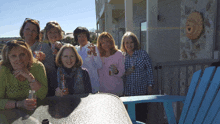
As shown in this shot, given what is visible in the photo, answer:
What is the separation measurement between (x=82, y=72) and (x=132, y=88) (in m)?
1.08

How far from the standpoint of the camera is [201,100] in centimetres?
177

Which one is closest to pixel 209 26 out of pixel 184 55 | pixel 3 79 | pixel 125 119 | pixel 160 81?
pixel 184 55

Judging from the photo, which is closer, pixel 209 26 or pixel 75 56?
pixel 75 56

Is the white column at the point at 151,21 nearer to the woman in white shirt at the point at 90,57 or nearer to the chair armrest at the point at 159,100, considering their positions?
the woman in white shirt at the point at 90,57

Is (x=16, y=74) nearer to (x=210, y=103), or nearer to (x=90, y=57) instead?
(x=90, y=57)

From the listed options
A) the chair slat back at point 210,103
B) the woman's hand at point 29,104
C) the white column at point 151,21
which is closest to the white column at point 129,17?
the white column at point 151,21

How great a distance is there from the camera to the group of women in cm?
160

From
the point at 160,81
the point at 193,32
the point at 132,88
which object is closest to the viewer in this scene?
the point at 132,88

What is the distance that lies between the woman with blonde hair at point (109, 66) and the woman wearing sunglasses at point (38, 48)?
959mm

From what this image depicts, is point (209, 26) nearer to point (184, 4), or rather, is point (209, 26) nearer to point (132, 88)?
point (184, 4)

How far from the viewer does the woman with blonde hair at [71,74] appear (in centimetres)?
215

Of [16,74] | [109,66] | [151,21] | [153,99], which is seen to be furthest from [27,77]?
[151,21]

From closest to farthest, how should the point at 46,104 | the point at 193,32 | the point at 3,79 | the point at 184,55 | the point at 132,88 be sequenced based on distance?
the point at 46,104
the point at 3,79
the point at 132,88
the point at 193,32
the point at 184,55

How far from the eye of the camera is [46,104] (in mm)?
1472
